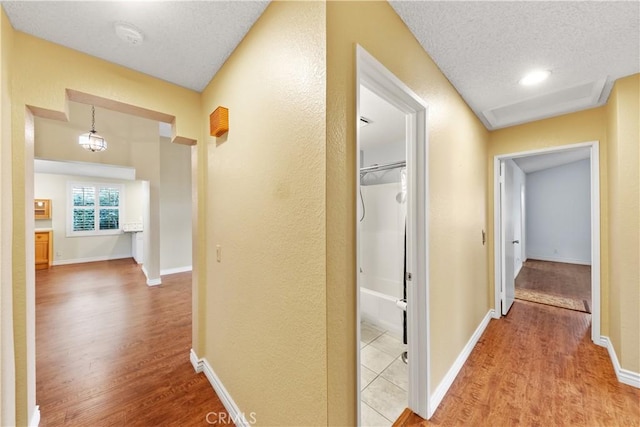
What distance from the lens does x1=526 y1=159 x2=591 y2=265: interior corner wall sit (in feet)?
19.7

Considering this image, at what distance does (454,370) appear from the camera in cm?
193

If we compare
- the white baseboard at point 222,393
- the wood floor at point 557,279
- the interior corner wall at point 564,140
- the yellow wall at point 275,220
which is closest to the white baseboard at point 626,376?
the interior corner wall at point 564,140

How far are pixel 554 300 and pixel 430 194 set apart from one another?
12.6 ft

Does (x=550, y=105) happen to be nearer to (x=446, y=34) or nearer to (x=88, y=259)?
(x=446, y=34)

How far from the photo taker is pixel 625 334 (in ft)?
6.23

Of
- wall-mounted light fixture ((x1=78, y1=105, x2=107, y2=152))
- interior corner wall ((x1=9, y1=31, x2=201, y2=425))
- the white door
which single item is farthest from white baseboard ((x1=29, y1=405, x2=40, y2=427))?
the white door

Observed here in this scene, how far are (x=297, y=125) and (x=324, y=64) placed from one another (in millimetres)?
259

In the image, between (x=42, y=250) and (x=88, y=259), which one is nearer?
(x=42, y=250)

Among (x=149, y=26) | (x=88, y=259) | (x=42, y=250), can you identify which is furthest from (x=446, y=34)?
(x=88, y=259)

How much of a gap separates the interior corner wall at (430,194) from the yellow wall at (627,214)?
979 millimetres

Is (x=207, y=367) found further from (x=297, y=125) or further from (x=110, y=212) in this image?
(x=110, y=212)

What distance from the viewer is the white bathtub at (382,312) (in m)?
2.66

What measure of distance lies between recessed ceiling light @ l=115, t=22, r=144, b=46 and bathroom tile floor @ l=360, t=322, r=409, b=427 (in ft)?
8.31

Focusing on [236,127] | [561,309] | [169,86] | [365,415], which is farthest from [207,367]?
[561,309]
